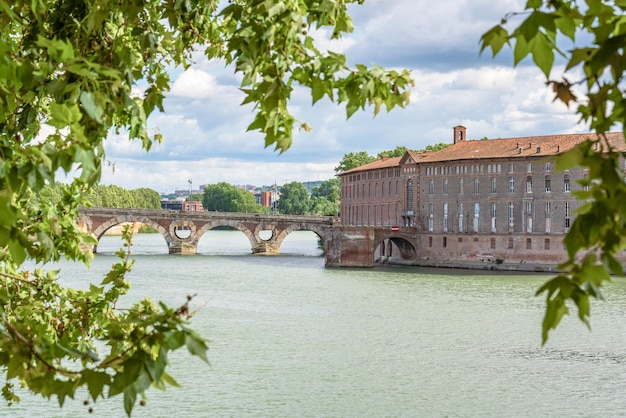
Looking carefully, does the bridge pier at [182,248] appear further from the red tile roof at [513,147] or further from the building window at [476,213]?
the building window at [476,213]

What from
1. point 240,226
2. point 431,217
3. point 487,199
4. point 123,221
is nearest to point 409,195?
point 431,217

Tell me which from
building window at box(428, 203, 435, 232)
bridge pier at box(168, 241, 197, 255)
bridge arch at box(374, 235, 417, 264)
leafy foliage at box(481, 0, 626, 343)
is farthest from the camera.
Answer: bridge pier at box(168, 241, 197, 255)

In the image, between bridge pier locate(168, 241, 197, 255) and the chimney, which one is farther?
bridge pier locate(168, 241, 197, 255)

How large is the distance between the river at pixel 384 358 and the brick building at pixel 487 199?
14838 mm

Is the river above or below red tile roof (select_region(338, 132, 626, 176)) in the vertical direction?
below

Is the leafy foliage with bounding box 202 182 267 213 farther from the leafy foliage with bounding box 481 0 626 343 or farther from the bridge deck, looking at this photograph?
the leafy foliage with bounding box 481 0 626 343

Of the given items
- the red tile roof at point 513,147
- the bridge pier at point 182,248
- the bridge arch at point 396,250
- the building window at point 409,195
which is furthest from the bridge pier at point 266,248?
the red tile roof at point 513,147

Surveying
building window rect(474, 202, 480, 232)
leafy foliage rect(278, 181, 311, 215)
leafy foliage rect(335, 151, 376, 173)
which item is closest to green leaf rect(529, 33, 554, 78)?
building window rect(474, 202, 480, 232)

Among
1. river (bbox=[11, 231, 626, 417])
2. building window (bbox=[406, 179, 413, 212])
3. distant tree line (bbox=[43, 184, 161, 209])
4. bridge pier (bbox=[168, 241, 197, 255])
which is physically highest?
distant tree line (bbox=[43, 184, 161, 209])

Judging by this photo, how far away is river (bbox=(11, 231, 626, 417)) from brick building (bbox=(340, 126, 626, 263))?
14838 millimetres

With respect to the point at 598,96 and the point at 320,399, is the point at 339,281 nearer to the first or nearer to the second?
the point at 320,399

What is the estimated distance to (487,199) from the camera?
56.0 m

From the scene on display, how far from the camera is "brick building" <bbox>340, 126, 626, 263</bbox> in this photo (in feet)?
174

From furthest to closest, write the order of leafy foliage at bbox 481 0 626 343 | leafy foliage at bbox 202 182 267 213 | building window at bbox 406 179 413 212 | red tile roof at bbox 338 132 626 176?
leafy foliage at bbox 202 182 267 213, building window at bbox 406 179 413 212, red tile roof at bbox 338 132 626 176, leafy foliage at bbox 481 0 626 343
